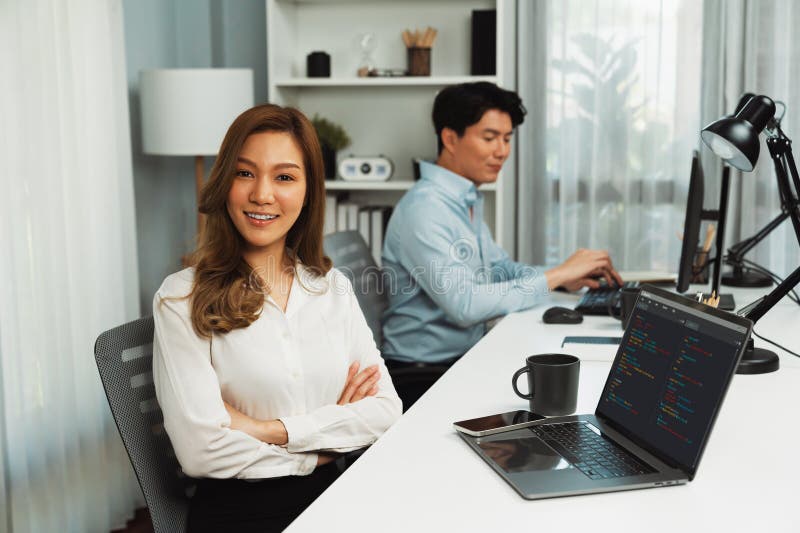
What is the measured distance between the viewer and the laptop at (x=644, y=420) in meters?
1.13

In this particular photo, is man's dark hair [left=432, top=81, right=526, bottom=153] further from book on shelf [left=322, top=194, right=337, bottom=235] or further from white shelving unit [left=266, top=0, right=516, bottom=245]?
book on shelf [left=322, top=194, right=337, bottom=235]

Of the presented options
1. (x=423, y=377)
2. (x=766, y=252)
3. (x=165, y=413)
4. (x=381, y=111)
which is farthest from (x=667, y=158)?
(x=165, y=413)

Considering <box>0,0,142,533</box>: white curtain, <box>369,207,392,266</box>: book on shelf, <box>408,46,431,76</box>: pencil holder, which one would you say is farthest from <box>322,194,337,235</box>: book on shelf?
<box>0,0,142,533</box>: white curtain

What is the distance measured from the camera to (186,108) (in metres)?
2.83

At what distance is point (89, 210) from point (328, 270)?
1.15 m

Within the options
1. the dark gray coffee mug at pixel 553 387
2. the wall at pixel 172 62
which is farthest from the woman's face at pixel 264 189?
the wall at pixel 172 62

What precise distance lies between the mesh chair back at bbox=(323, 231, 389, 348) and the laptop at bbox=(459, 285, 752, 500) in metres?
1.13

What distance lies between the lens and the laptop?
1.13 meters

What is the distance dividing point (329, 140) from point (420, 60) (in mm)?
485

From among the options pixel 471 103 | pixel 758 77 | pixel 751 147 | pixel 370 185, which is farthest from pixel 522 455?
pixel 758 77

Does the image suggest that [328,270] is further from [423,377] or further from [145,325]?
[423,377]

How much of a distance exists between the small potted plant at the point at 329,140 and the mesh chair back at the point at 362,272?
36.9 inches

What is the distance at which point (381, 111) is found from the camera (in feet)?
11.8

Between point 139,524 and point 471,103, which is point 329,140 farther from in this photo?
point 139,524
